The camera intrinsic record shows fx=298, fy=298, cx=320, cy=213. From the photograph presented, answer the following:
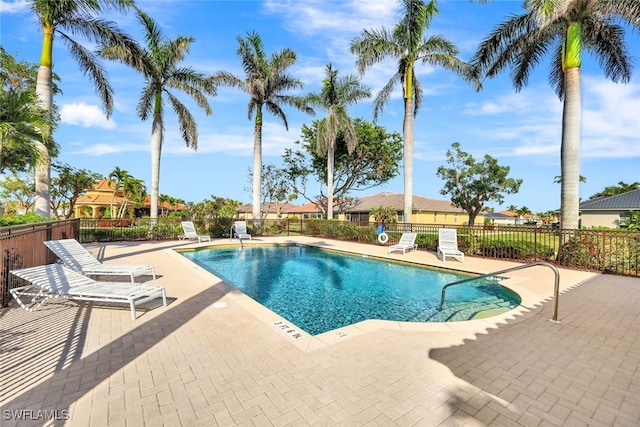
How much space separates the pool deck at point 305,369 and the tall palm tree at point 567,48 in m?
7.27

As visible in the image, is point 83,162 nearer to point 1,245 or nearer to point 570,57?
point 1,245

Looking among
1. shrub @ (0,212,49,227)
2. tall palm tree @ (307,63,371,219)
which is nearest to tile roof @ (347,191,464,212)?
tall palm tree @ (307,63,371,219)

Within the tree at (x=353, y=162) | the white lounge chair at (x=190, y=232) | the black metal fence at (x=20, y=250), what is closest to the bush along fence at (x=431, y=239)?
the black metal fence at (x=20, y=250)

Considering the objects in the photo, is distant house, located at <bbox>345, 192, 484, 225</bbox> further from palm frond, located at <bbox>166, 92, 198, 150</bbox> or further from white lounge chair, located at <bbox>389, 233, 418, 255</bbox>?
white lounge chair, located at <bbox>389, 233, 418, 255</bbox>

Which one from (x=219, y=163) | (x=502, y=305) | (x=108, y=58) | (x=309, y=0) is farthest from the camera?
(x=219, y=163)

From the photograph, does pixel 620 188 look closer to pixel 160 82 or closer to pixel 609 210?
pixel 609 210

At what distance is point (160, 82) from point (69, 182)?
54.2ft

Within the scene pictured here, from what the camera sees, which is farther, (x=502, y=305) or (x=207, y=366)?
(x=502, y=305)

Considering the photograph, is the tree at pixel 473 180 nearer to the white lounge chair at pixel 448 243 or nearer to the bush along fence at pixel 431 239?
the bush along fence at pixel 431 239

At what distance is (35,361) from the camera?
3271mm

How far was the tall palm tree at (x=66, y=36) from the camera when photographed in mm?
10688

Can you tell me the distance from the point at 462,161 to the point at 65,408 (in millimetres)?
40549

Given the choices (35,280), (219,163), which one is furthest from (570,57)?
(219,163)

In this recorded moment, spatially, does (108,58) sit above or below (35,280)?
above
